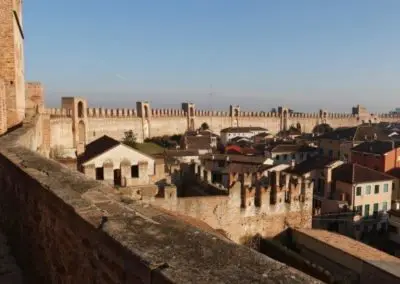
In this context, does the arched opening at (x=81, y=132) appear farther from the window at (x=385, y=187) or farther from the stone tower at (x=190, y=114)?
the window at (x=385, y=187)

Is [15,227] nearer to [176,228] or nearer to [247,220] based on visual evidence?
[176,228]

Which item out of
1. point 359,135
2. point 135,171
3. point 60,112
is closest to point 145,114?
point 60,112

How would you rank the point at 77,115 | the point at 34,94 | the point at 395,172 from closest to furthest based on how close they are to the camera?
the point at 34,94
the point at 395,172
the point at 77,115

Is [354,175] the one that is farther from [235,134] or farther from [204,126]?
[204,126]

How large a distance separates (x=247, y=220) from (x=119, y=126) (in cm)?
3812

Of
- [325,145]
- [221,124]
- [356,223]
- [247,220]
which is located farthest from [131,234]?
[221,124]

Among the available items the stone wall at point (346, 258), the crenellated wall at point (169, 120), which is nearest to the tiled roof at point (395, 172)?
the stone wall at point (346, 258)

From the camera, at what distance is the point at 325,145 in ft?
135

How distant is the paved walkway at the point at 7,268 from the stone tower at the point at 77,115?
124 ft

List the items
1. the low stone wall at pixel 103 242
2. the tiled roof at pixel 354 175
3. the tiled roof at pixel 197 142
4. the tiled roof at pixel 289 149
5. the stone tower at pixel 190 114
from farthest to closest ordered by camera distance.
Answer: the stone tower at pixel 190 114 < the tiled roof at pixel 197 142 < the tiled roof at pixel 289 149 < the tiled roof at pixel 354 175 < the low stone wall at pixel 103 242

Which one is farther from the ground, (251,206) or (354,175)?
(251,206)

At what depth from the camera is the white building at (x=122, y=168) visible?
1328cm

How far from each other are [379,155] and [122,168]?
75.3 ft

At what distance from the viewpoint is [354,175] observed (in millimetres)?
22844
